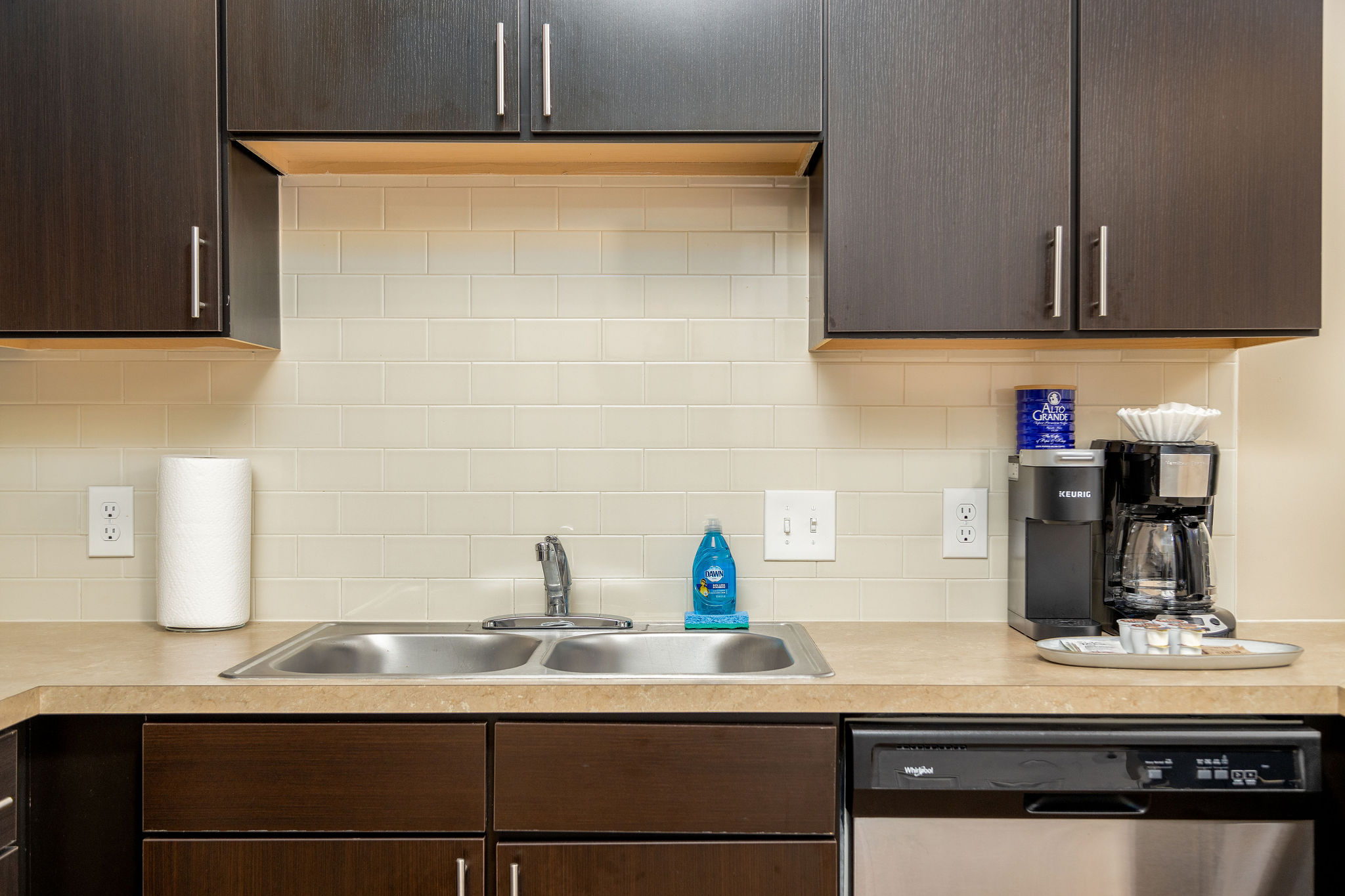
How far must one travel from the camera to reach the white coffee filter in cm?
162

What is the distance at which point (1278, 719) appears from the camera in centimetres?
138

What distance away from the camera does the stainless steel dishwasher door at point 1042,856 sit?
52.7 inches

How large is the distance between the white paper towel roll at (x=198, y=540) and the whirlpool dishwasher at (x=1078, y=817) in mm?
1263

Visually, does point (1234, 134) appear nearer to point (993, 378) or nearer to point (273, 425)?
point (993, 378)

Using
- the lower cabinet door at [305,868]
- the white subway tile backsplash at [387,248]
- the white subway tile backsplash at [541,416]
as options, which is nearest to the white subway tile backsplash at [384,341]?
the white subway tile backsplash at [541,416]

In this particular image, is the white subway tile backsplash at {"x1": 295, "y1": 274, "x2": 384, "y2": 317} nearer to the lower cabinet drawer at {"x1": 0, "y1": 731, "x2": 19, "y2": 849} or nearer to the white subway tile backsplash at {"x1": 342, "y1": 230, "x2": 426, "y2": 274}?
the white subway tile backsplash at {"x1": 342, "y1": 230, "x2": 426, "y2": 274}

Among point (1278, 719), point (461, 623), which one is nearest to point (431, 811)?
point (461, 623)

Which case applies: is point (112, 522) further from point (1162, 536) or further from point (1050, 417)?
point (1162, 536)

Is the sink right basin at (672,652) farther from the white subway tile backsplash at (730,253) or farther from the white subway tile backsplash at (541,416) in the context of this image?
the white subway tile backsplash at (730,253)

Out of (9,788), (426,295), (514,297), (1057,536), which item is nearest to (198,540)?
(9,788)

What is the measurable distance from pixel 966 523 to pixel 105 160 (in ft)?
5.92

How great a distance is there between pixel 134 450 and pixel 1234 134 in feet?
7.38

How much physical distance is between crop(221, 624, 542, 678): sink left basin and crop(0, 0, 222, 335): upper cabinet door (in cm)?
67

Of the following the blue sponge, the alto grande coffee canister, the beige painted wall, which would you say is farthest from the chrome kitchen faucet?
the beige painted wall
